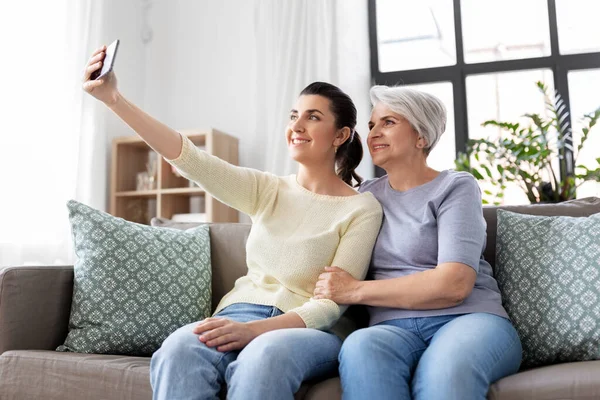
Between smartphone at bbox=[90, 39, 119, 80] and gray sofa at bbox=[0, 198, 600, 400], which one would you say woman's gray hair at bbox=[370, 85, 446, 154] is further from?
smartphone at bbox=[90, 39, 119, 80]

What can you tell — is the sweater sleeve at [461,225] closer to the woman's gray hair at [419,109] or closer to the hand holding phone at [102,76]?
the woman's gray hair at [419,109]

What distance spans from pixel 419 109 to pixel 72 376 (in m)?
1.10

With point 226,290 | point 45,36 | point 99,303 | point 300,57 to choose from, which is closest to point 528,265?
point 226,290

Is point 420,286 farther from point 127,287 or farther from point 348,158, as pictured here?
point 127,287

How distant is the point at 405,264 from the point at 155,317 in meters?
0.68

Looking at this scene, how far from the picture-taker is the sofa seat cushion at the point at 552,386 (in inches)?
50.0

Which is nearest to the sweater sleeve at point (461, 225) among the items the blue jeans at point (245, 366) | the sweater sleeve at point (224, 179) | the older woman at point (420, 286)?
the older woman at point (420, 286)

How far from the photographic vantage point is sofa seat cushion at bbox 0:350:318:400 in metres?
1.47

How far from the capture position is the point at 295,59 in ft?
12.1

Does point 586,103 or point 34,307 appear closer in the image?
point 34,307

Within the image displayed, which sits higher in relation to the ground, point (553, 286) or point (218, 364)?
point (553, 286)

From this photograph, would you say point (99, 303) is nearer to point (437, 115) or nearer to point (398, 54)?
point (437, 115)

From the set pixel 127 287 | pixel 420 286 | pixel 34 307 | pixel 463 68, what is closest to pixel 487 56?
pixel 463 68

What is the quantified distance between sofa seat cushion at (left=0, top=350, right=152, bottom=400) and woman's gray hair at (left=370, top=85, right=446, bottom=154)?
0.91 m
